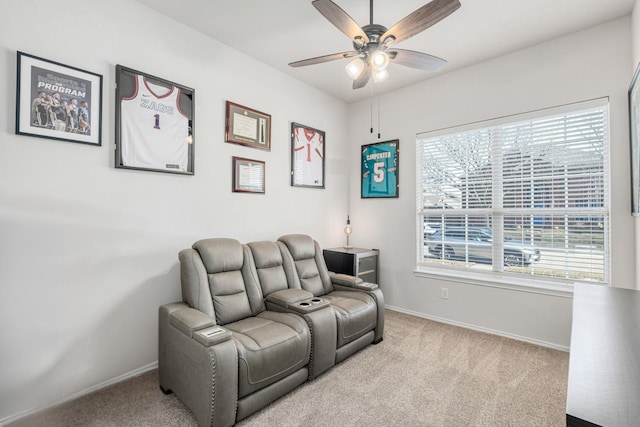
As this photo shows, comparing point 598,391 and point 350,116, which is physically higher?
point 350,116

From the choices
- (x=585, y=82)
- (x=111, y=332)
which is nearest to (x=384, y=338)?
(x=111, y=332)

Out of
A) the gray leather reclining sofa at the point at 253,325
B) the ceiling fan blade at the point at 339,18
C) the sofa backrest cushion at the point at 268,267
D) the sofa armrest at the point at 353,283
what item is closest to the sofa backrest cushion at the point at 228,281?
the gray leather reclining sofa at the point at 253,325

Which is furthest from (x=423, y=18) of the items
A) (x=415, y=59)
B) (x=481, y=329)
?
(x=481, y=329)

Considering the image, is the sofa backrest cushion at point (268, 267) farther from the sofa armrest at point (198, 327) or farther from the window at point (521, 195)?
the window at point (521, 195)

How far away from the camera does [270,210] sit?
11.4 ft

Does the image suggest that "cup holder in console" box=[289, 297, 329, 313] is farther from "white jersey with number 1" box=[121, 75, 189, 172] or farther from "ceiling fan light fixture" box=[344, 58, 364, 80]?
"ceiling fan light fixture" box=[344, 58, 364, 80]

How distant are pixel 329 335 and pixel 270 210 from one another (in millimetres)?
1599

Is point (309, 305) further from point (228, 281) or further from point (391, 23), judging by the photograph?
point (391, 23)

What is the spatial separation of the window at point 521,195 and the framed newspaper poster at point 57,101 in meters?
3.37

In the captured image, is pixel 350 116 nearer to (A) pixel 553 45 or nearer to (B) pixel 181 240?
(A) pixel 553 45

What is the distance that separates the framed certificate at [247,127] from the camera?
305 centimetres

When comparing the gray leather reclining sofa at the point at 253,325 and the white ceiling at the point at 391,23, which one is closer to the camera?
the gray leather reclining sofa at the point at 253,325

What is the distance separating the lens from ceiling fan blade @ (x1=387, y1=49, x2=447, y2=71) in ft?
7.14

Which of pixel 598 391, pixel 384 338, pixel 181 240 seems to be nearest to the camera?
pixel 598 391
